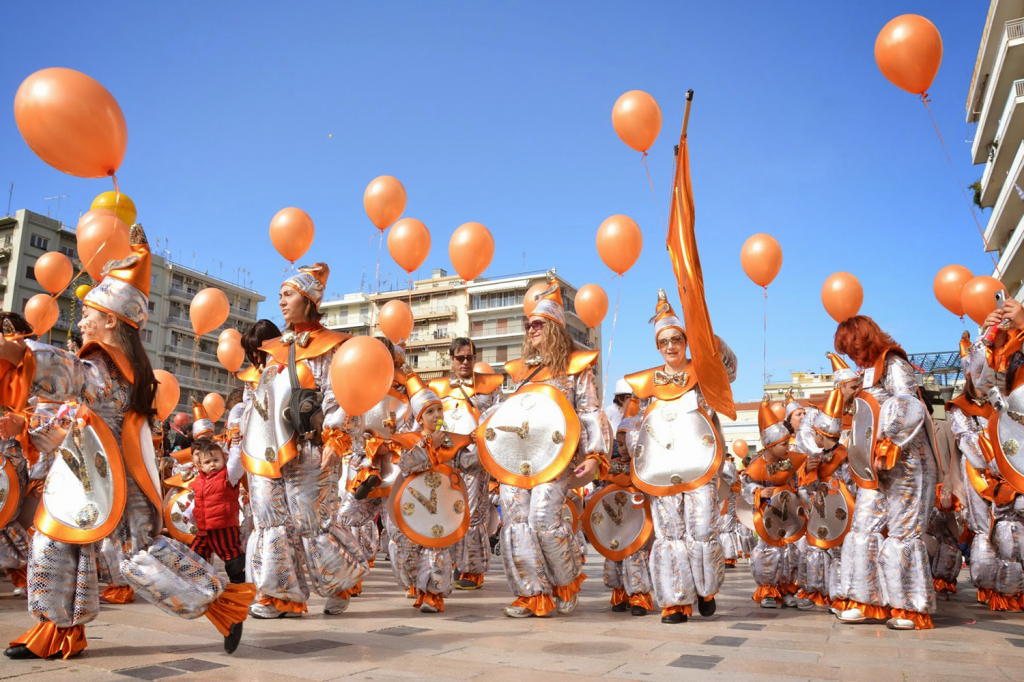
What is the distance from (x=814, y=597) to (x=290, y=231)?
21.9ft

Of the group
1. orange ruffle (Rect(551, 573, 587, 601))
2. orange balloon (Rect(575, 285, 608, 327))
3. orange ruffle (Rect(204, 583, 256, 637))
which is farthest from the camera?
orange balloon (Rect(575, 285, 608, 327))

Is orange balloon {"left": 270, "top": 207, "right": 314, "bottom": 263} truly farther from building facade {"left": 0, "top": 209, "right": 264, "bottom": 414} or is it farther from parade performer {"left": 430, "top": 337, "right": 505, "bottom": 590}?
building facade {"left": 0, "top": 209, "right": 264, "bottom": 414}

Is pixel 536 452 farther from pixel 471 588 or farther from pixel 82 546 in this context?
pixel 82 546

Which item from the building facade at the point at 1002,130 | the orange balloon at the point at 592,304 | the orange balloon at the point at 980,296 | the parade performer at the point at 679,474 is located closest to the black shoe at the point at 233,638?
the parade performer at the point at 679,474

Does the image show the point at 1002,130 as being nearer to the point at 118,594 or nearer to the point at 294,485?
the point at 294,485

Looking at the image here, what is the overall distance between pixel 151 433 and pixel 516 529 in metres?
2.71

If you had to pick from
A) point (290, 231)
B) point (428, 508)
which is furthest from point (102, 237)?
point (428, 508)

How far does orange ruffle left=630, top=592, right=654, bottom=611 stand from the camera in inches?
237

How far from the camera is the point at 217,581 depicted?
3.77 metres

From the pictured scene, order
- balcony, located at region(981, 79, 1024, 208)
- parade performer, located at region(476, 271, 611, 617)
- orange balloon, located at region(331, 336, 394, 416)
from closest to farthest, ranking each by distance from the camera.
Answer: orange balloon, located at region(331, 336, 394, 416), parade performer, located at region(476, 271, 611, 617), balcony, located at region(981, 79, 1024, 208)

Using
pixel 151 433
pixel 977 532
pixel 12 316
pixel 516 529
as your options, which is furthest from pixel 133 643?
pixel 977 532

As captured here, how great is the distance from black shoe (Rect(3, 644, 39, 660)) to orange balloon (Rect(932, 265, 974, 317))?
934 centimetres

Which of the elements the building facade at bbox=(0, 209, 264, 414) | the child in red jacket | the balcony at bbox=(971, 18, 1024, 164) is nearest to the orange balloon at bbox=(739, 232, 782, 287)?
the child in red jacket

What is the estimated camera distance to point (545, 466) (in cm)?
578
